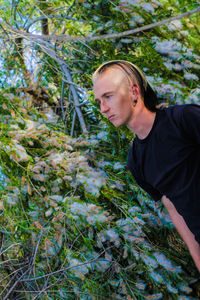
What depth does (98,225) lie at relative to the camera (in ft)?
5.54

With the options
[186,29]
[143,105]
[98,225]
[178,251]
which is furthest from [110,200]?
[186,29]

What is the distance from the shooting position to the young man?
50.5 inches

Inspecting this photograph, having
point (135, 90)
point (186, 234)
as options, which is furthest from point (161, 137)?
point (186, 234)

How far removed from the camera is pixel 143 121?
1.39 meters

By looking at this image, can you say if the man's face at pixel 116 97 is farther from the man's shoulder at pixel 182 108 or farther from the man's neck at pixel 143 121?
the man's shoulder at pixel 182 108

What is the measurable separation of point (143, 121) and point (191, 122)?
0.27 meters

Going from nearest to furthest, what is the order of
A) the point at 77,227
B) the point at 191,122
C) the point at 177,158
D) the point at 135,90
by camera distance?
the point at 191,122, the point at 177,158, the point at 135,90, the point at 77,227

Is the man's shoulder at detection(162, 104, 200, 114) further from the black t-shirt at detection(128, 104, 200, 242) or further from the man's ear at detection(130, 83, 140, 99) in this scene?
the man's ear at detection(130, 83, 140, 99)

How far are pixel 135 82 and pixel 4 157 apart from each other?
938 mm

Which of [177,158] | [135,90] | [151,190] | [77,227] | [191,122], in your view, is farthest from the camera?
[77,227]

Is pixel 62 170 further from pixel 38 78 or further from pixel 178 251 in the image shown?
pixel 38 78

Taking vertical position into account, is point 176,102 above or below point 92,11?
below

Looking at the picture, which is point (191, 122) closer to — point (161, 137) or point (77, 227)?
point (161, 137)

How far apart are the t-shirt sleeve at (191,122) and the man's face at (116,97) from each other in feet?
0.87
